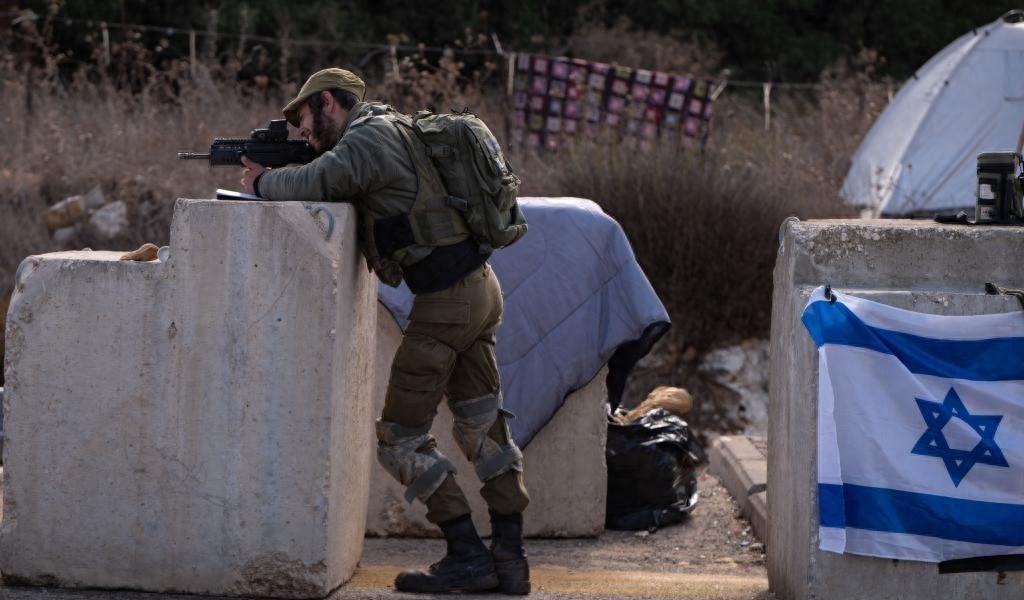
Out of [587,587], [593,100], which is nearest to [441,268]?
[587,587]

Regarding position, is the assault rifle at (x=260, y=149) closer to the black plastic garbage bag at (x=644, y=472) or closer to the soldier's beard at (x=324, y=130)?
the soldier's beard at (x=324, y=130)

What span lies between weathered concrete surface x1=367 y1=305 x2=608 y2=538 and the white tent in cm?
655

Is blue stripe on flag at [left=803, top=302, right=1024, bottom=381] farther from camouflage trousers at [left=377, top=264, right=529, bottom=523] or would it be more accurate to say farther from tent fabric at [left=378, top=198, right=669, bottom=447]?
tent fabric at [left=378, top=198, right=669, bottom=447]

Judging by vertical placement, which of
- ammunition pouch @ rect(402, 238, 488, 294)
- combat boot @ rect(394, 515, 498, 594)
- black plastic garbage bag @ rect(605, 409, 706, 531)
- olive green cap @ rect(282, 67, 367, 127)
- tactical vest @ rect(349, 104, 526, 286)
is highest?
olive green cap @ rect(282, 67, 367, 127)

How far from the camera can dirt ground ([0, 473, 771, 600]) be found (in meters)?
4.61

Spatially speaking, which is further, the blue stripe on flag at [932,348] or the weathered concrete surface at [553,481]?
the weathered concrete surface at [553,481]

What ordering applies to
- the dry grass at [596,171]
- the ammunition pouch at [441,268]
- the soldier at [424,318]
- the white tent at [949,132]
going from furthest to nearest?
the white tent at [949,132], the dry grass at [596,171], the ammunition pouch at [441,268], the soldier at [424,318]

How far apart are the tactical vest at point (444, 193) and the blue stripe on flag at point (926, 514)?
144 centimetres

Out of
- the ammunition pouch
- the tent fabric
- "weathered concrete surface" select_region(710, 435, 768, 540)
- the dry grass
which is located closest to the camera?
the ammunition pouch

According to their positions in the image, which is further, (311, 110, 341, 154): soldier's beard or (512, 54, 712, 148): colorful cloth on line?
(512, 54, 712, 148): colorful cloth on line

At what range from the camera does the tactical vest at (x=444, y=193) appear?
14.3 feet

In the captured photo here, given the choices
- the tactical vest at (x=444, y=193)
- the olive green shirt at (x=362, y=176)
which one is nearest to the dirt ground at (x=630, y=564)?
the tactical vest at (x=444, y=193)

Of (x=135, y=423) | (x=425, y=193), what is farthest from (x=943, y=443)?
A: (x=135, y=423)

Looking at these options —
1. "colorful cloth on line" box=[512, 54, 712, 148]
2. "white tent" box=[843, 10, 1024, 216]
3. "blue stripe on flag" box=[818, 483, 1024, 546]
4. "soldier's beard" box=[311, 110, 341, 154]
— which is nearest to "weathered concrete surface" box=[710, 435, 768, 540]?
"blue stripe on flag" box=[818, 483, 1024, 546]
